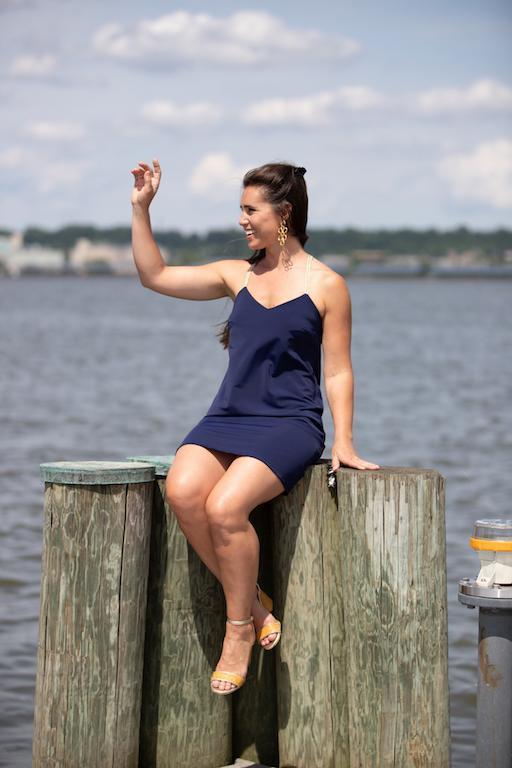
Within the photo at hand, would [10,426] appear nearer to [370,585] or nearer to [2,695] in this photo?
[2,695]

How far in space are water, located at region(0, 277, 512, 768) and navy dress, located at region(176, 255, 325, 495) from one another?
1.14ft

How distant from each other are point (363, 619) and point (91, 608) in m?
0.90

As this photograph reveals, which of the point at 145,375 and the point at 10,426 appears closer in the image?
the point at 10,426

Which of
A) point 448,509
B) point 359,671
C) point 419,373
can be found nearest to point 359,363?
point 419,373

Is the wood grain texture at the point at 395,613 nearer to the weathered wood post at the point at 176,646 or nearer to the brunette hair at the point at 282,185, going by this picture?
the weathered wood post at the point at 176,646

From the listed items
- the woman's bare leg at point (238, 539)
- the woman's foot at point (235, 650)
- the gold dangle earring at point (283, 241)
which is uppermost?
the gold dangle earring at point (283, 241)

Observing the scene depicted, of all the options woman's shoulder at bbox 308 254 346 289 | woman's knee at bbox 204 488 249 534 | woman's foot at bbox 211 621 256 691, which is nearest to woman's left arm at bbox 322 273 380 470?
woman's shoulder at bbox 308 254 346 289

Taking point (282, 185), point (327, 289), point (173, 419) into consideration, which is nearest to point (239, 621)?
point (327, 289)

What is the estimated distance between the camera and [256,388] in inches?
178

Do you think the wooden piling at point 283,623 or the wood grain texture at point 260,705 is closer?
the wooden piling at point 283,623

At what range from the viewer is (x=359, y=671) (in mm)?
4285

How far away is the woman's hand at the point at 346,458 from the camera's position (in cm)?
433

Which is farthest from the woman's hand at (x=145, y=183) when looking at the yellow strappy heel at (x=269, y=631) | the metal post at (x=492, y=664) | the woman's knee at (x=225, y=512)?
the metal post at (x=492, y=664)

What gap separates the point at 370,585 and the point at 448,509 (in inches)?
299
